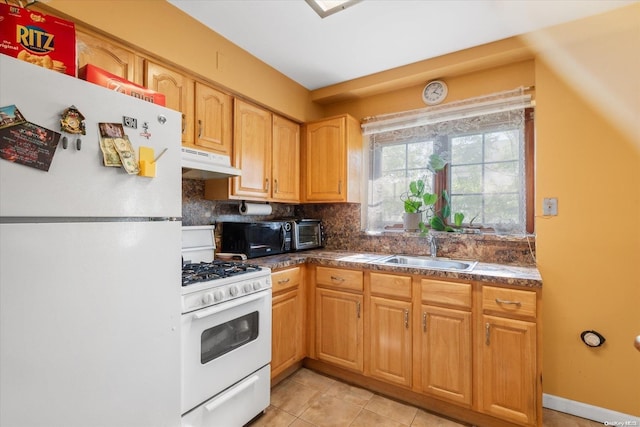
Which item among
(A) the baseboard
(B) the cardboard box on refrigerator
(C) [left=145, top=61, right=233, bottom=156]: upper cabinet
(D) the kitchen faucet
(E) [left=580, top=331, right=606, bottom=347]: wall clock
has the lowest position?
(A) the baseboard

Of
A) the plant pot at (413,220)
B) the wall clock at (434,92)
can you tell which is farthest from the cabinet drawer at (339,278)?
the wall clock at (434,92)

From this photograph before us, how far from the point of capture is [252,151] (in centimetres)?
231

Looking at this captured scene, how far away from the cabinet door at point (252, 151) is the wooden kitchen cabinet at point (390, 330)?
3.64 feet

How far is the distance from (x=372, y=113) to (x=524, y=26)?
4.07 ft

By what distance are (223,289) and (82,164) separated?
2.79 ft

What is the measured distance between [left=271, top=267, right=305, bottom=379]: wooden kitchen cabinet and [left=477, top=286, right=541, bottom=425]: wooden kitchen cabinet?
4.00 feet

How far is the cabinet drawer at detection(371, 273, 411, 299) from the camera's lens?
1946 mm

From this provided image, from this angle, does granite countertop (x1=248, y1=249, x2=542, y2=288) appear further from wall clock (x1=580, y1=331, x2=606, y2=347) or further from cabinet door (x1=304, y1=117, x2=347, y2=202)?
cabinet door (x1=304, y1=117, x2=347, y2=202)

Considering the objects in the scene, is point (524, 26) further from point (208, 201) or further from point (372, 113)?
point (208, 201)

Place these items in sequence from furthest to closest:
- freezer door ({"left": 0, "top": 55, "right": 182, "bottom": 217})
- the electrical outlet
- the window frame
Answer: the window frame < the electrical outlet < freezer door ({"left": 0, "top": 55, "right": 182, "bottom": 217})

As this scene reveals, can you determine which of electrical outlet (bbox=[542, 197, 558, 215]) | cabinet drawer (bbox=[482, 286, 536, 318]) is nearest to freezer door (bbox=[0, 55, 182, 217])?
cabinet drawer (bbox=[482, 286, 536, 318])

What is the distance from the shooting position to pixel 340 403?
1.96m

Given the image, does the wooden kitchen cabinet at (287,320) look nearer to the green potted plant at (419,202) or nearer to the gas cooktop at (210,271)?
the gas cooktop at (210,271)

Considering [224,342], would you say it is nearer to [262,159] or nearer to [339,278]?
[339,278]
